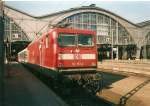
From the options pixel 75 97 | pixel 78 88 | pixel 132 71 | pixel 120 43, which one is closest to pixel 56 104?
pixel 75 97

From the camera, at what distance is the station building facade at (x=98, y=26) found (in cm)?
8388

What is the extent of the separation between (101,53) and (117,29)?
36.7 ft

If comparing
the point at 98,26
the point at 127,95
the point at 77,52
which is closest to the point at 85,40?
the point at 77,52

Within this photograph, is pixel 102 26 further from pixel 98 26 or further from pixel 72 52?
pixel 72 52

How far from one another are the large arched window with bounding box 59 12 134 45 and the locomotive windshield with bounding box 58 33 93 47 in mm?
70747

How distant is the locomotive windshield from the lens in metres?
15.0

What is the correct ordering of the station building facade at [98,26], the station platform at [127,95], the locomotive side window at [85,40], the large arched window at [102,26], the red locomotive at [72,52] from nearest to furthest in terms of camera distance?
the station platform at [127,95] < the red locomotive at [72,52] < the locomotive side window at [85,40] < the station building facade at [98,26] < the large arched window at [102,26]

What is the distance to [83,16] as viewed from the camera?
9056 cm

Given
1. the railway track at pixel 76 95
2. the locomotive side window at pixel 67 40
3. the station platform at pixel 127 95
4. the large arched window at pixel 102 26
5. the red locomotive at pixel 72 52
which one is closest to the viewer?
the railway track at pixel 76 95

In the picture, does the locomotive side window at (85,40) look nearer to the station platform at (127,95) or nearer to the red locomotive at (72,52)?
the red locomotive at (72,52)

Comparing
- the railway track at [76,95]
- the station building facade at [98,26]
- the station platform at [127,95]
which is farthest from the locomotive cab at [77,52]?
the station building facade at [98,26]

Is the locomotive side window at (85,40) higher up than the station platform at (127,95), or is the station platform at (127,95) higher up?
the locomotive side window at (85,40)

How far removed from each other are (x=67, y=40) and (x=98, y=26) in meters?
76.2

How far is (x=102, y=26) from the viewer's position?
91812mm
